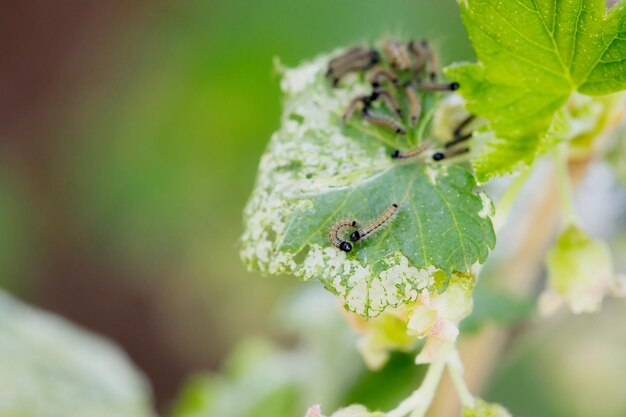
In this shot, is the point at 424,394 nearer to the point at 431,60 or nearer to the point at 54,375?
the point at 431,60

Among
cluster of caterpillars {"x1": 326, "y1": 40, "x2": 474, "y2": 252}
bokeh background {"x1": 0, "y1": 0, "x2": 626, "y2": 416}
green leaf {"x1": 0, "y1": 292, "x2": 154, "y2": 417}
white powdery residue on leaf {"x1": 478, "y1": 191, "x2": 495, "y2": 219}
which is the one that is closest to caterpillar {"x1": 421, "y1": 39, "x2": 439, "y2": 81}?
cluster of caterpillars {"x1": 326, "y1": 40, "x2": 474, "y2": 252}

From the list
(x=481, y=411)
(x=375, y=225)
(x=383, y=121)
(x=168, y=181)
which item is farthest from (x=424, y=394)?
(x=168, y=181)

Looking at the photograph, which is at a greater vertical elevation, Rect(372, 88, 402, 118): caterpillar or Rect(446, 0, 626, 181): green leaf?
Rect(446, 0, 626, 181): green leaf

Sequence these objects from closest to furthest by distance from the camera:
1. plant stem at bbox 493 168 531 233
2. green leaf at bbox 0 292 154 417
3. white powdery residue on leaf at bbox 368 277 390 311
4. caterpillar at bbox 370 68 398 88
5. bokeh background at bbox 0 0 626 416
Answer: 1. white powdery residue on leaf at bbox 368 277 390 311
2. plant stem at bbox 493 168 531 233
3. caterpillar at bbox 370 68 398 88
4. green leaf at bbox 0 292 154 417
5. bokeh background at bbox 0 0 626 416

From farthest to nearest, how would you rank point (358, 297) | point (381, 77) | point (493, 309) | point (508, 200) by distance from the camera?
point (493, 309) < point (381, 77) < point (508, 200) < point (358, 297)

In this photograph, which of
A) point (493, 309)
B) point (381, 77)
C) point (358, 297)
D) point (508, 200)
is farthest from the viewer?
point (493, 309)

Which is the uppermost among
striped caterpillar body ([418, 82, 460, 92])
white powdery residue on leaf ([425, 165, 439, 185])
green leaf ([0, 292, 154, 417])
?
striped caterpillar body ([418, 82, 460, 92])

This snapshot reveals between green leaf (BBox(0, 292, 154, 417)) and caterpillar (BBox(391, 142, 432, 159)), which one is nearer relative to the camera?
caterpillar (BBox(391, 142, 432, 159))

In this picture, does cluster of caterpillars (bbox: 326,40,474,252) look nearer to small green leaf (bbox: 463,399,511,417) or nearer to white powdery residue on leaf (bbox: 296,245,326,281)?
white powdery residue on leaf (bbox: 296,245,326,281)
